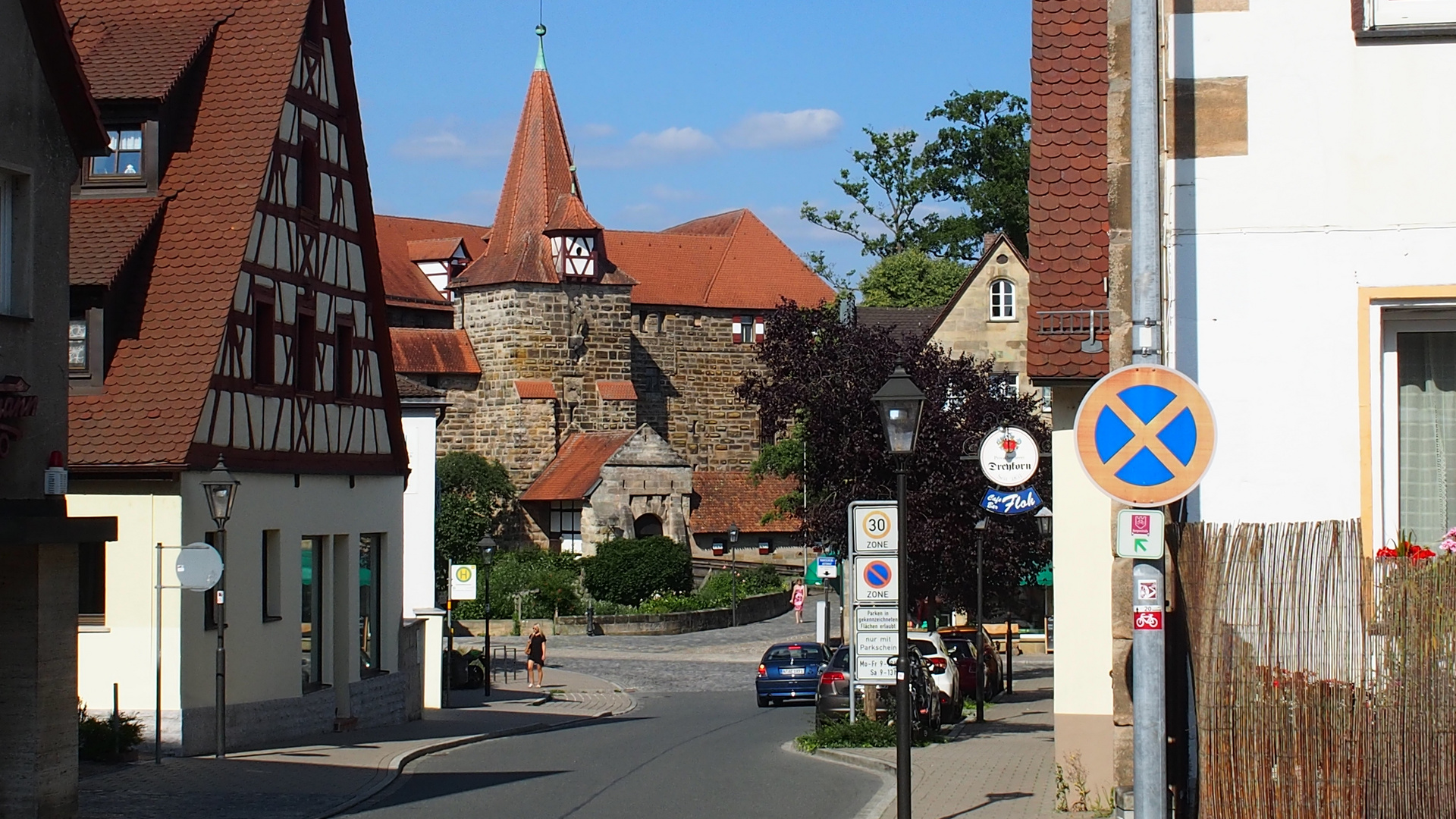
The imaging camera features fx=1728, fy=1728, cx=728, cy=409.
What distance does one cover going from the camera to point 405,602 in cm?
3731

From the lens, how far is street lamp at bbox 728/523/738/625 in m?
57.2

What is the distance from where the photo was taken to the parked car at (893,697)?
22375 millimetres

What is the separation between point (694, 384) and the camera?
84.2m

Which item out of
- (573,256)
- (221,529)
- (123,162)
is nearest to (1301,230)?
(221,529)

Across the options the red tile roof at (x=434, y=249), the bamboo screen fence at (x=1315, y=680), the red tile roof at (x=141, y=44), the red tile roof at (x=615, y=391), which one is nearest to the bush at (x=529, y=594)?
the red tile roof at (x=615, y=391)

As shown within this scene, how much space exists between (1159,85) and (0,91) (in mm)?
8946

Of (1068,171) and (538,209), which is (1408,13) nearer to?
(1068,171)

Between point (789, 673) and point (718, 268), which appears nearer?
point (789, 673)

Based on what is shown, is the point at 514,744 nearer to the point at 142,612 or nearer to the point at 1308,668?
the point at 142,612

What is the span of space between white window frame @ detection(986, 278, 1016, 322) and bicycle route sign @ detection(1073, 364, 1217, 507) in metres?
45.2

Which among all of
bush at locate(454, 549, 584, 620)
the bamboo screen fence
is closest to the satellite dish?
the bamboo screen fence

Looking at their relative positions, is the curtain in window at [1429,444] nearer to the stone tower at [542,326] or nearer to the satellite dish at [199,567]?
the satellite dish at [199,567]

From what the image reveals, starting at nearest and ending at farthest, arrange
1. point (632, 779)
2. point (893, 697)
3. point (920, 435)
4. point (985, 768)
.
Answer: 1. point (632, 779)
2. point (985, 768)
3. point (893, 697)
4. point (920, 435)

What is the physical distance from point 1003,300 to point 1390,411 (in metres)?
43.9
